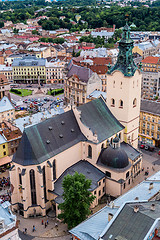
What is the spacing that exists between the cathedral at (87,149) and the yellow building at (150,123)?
35.5ft

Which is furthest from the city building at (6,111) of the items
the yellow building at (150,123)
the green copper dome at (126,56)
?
the green copper dome at (126,56)

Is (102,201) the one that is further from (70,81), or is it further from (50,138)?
(70,81)

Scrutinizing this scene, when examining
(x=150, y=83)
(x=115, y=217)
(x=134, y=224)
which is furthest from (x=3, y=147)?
(x=150, y=83)

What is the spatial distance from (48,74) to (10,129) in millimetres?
77972

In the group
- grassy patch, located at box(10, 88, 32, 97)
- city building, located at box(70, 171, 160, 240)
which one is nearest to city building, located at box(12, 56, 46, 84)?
grassy patch, located at box(10, 88, 32, 97)

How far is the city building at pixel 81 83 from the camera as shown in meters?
100

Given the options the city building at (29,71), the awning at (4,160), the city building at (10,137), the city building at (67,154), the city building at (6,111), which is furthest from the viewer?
the city building at (29,71)

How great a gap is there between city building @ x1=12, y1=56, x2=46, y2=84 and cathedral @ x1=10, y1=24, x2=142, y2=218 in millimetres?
87865

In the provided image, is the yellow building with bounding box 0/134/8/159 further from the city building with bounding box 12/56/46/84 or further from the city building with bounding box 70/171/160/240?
the city building with bounding box 12/56/46/84

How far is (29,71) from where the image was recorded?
484ft

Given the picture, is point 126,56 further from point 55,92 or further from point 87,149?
point 55,92

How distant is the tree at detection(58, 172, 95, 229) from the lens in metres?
45.4

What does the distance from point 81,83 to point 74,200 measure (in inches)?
2339

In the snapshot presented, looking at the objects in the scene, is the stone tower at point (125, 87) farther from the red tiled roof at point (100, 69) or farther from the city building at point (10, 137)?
the red tiled roof at point (100, 69)
